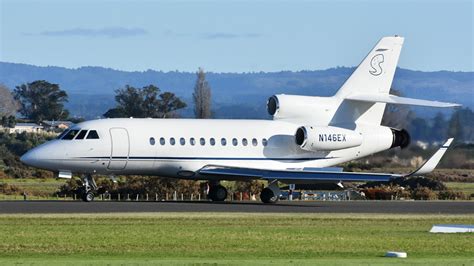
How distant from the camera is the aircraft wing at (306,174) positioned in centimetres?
5000

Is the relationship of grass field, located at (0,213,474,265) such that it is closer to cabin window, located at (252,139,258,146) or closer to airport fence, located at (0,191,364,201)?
cabin window, located at (252,139,258,146)

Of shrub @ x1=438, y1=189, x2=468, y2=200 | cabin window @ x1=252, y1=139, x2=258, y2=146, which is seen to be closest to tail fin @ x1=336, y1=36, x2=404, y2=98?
cabin window @ x1=252, y1=139, x2=258, y2=146

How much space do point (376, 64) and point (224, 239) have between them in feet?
82.6

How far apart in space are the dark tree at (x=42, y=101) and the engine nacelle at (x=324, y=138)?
99.0 meters

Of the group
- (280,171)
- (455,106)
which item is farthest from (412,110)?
(280,171)

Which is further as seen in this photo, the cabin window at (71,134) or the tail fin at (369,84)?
the tail fin at (369,84)

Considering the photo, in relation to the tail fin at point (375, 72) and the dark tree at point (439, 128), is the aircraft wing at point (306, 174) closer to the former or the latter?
the tail fin at point (375, 72)

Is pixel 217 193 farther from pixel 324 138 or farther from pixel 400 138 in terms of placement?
pixel 400 138

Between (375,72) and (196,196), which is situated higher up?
(375,72)

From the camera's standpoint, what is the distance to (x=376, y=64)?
2206 inches

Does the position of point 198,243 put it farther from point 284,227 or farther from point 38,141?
point 38,141

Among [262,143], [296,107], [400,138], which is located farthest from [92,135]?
[400,138]

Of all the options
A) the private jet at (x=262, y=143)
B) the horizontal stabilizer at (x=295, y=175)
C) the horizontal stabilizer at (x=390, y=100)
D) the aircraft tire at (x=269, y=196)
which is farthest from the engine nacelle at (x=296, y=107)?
the aircraft tire at (x=269, y=196)

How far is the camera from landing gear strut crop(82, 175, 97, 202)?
165 feet
